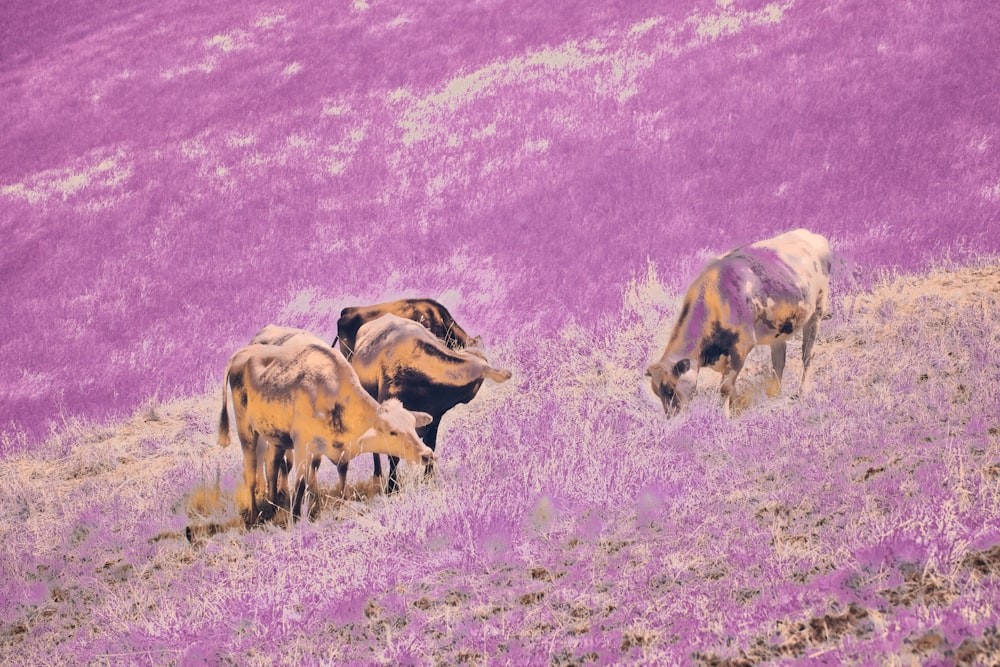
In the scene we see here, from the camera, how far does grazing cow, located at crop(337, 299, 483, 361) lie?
5859 millimetres

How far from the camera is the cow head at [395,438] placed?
13.8ft

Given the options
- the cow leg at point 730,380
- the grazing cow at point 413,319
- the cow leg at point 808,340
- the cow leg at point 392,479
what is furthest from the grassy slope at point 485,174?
the cow leg at point 392,479

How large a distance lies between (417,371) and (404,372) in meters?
0.07

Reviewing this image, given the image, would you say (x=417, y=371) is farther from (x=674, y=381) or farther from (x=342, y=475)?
(x=674, y=381)

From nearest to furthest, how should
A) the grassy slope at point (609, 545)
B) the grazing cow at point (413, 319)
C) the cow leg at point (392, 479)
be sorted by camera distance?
the grassy slope at point (609, 545) → the cow leg at point (392, 479) → the grazing cow at point (413, 319)

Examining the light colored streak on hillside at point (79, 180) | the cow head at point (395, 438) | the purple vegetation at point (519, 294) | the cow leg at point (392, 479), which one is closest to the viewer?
the purple vegetation at point (519, 294)

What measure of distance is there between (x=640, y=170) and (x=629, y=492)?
6408 mm

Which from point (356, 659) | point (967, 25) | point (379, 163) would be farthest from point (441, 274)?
point (967, 25)

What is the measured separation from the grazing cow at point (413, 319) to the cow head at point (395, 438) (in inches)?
63.7

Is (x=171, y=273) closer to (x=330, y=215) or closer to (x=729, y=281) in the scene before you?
(x=330, y=215)

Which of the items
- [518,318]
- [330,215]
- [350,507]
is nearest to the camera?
[350,507]

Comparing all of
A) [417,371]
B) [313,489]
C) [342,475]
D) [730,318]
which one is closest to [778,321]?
[730,318]

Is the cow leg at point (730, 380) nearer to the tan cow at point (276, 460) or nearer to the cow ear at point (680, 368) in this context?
the cow ear at point (680, 368)

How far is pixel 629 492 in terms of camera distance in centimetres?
433
